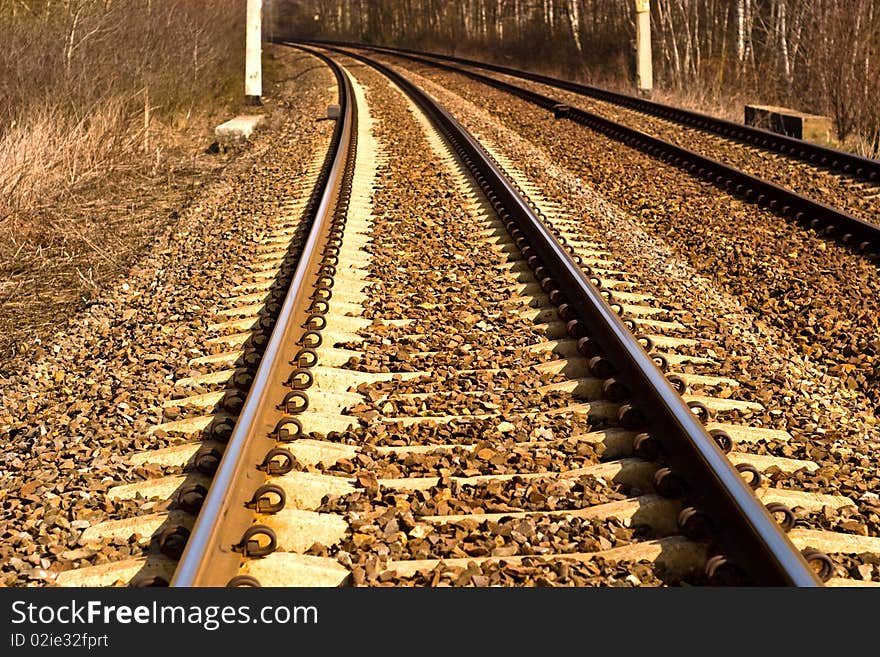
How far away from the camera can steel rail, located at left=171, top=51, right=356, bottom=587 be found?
3.01 metres

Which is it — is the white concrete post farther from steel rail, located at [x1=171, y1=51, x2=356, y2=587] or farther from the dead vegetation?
steel rail, located at [x1=171, y1=51, x2=356, y2=587]

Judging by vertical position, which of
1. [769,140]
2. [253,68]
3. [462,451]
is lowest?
[462,451]

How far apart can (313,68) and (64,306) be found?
28.5m

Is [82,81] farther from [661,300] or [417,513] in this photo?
[417,513]

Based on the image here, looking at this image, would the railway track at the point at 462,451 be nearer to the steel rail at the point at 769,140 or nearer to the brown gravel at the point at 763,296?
the brown gravel at the point at 763,296

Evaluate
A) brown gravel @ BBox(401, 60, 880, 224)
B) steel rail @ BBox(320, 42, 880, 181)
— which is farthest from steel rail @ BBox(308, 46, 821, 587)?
steel rail @ BBox(320, 42, 880, 181)

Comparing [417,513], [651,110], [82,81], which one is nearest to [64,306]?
[417,513]

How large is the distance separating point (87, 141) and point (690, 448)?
10321 mm

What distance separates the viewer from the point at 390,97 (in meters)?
22.3

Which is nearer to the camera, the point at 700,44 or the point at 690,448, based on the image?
the point at 690,448

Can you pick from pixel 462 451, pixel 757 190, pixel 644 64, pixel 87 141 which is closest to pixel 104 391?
pixel 462 451

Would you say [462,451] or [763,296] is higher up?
[763,296]

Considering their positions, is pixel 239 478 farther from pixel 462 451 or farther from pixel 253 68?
pixel 253 68

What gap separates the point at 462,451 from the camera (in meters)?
4.04
